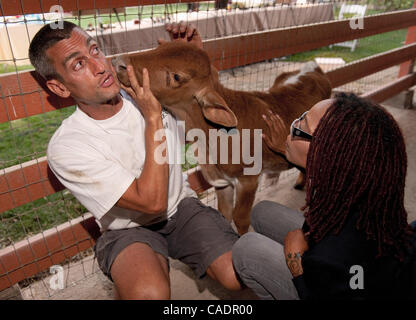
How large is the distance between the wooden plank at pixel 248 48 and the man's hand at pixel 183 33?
0.86ft

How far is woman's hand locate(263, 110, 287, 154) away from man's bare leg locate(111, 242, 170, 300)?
4.13ft

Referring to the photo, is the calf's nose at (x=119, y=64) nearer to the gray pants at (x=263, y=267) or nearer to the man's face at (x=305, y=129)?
the man's face at (x=305, y=129)

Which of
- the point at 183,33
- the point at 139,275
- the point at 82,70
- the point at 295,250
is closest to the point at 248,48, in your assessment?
the point at 183,33

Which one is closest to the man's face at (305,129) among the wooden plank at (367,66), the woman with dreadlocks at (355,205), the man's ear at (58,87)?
the woman with dreadlocks at (355,205)

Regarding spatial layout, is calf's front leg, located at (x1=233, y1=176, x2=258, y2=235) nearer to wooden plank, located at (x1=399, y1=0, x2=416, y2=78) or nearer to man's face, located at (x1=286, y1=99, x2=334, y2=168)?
man's face, located at (x1=286, y1=99, x2=334, y2=168)

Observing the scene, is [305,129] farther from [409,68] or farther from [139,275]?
[409,68]

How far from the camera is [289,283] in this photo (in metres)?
1.80

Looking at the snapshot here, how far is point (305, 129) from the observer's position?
1647 millimetres

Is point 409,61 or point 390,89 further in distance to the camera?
point 409,61

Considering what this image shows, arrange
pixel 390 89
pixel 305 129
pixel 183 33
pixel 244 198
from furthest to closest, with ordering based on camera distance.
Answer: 1. pixel 390 89
2. pixel 244 198
3. pixel 183 33
4. pixel 305 129

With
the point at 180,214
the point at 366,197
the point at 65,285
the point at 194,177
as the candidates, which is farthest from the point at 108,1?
the point at 65,285

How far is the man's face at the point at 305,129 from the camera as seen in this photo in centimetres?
159

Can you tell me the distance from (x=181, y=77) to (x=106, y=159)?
0.78 metres

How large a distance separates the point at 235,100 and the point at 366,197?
60.8 inches
